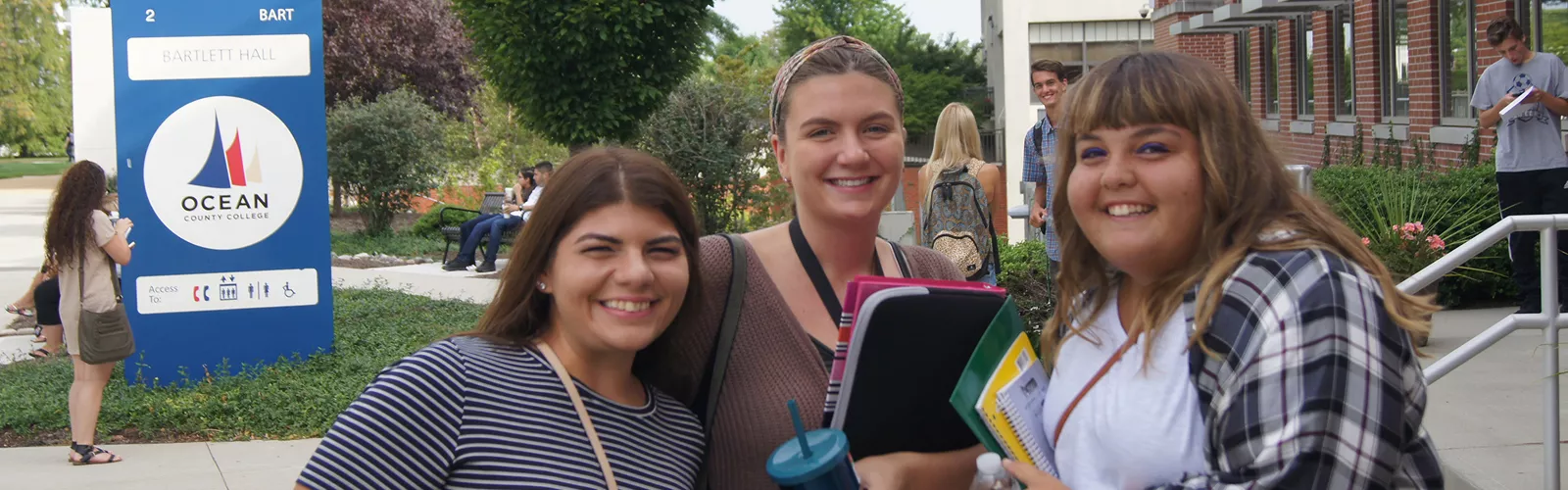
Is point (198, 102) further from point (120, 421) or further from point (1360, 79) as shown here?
point (1360, 79)

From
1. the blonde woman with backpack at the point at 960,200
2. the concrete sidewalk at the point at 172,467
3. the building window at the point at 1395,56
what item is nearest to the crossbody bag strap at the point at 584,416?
the blonde woman with backpack at the point at 960,200

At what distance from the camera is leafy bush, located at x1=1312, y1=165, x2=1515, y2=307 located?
29.9ft

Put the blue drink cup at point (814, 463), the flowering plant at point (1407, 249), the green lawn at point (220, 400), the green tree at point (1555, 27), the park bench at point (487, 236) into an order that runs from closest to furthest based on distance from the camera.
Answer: the blue drink cup at point (814, 463)
the green lawn at point (220, 400)
the flowering plant at point (1407, 249)
the green tree at point (1555, 27)
the park bench at point (487, 236)

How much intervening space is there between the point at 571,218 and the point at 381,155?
63.6ft

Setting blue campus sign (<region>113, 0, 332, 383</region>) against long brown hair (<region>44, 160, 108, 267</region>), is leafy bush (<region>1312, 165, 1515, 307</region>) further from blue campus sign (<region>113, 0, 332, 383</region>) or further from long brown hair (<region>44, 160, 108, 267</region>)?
long brown hair (<region>44, 160, 108, 267</region>)

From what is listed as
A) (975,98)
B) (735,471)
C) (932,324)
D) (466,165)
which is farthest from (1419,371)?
(975,98)

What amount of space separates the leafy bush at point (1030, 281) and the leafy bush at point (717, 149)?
17.9 ft

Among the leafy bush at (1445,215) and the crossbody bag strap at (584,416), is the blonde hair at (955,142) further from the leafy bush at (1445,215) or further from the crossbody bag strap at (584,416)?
the crossbody bag strap at (584,416)

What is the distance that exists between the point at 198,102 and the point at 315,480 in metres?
7.57

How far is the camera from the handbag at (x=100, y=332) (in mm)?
7270

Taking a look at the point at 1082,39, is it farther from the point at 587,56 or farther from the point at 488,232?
the point at 488,232

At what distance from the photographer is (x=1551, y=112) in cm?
834

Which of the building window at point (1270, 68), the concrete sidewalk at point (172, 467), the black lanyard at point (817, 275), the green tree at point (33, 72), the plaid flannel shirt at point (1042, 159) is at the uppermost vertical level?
the green tree at point (33, 72)

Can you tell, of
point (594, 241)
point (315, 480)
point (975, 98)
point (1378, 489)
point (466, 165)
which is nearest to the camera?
point (1378, 489)
